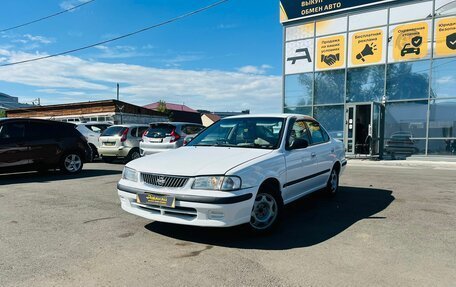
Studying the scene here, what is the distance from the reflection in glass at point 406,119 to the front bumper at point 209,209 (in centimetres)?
1481

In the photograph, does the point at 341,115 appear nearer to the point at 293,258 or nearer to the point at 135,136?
the point at 135,136

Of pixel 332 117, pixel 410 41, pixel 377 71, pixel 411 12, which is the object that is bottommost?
pixel 332 117

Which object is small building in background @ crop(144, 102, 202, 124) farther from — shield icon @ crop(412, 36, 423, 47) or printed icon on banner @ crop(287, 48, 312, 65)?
shield icon @ crop(412, 36, 423, 47)

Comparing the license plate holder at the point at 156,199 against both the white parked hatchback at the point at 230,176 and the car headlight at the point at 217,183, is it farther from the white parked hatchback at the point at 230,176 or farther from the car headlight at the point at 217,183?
the car headlight at the point at 217,183

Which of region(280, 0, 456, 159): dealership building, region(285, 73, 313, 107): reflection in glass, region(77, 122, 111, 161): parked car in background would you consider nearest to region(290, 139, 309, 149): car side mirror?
region(77, 122, 111, 161): parked car in background

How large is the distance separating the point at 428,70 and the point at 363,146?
4.39 metres

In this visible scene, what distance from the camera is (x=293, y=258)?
12.3ft

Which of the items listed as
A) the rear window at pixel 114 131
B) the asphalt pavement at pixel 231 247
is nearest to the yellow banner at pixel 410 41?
the asphalt pavement at pixel 231 247

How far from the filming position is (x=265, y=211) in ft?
14.9

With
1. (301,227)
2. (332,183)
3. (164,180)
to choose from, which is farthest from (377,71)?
(164,180)

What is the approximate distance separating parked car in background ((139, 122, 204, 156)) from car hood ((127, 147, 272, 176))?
21.3ft

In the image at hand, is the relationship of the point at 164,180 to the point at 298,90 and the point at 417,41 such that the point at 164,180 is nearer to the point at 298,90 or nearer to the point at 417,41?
the point at 417,41

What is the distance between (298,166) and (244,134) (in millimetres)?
943

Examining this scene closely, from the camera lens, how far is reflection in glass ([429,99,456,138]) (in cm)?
1555
